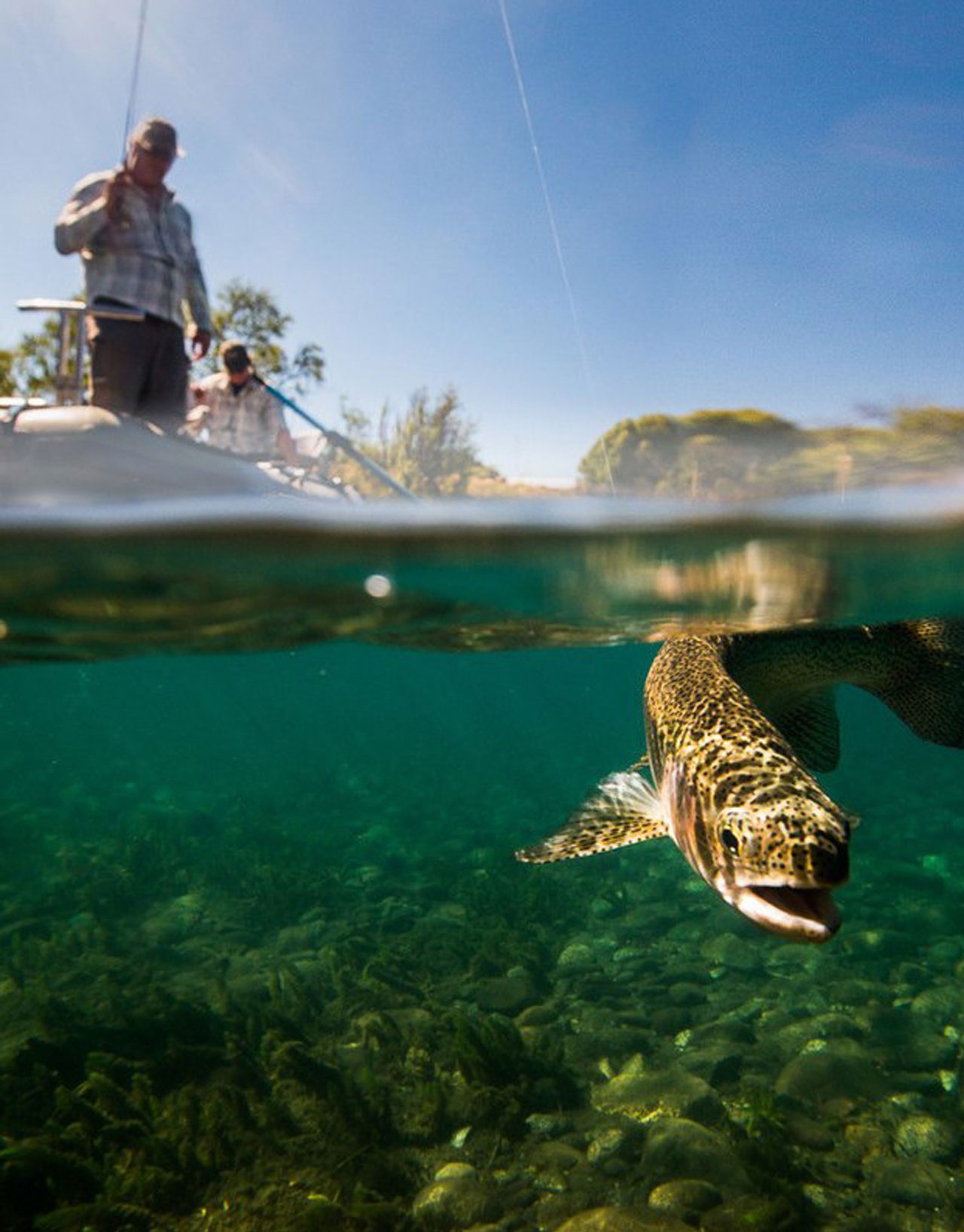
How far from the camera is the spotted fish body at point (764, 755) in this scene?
137 inches

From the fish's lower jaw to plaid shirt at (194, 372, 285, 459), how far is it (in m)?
4.20

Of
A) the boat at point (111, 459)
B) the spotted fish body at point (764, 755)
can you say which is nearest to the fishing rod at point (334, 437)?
the boat at point (111, 459)

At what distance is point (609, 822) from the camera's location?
207 inches

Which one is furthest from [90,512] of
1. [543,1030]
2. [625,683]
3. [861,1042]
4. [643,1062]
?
[625,683]

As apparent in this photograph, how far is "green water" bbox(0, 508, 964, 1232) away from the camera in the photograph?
5.84 meters

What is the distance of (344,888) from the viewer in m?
12.7

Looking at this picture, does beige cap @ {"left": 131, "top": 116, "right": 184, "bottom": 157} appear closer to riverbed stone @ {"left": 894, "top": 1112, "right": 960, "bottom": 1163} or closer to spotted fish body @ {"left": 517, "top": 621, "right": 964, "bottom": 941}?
spotted fish body @ {"left": 517, "top": 621, "right": 964, "bottom": 941}

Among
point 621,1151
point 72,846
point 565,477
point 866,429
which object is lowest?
point 72,846

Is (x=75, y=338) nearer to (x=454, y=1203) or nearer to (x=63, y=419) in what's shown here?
(x=63, y=419)

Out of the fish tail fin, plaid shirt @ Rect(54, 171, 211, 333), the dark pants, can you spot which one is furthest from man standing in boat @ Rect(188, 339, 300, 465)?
the fish tail fin

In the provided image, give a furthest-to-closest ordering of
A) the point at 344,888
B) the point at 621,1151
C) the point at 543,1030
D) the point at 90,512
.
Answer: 1. the point at 344,888
2. the point at 543,1030
3. the point at 90,512
4. the point at 621,1151

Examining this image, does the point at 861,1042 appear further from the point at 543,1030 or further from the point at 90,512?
Answer: the point at 90,512

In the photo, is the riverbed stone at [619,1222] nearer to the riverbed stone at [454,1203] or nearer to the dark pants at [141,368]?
the riverbed stone at [454,1203]

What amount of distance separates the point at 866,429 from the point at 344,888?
9504 mm
